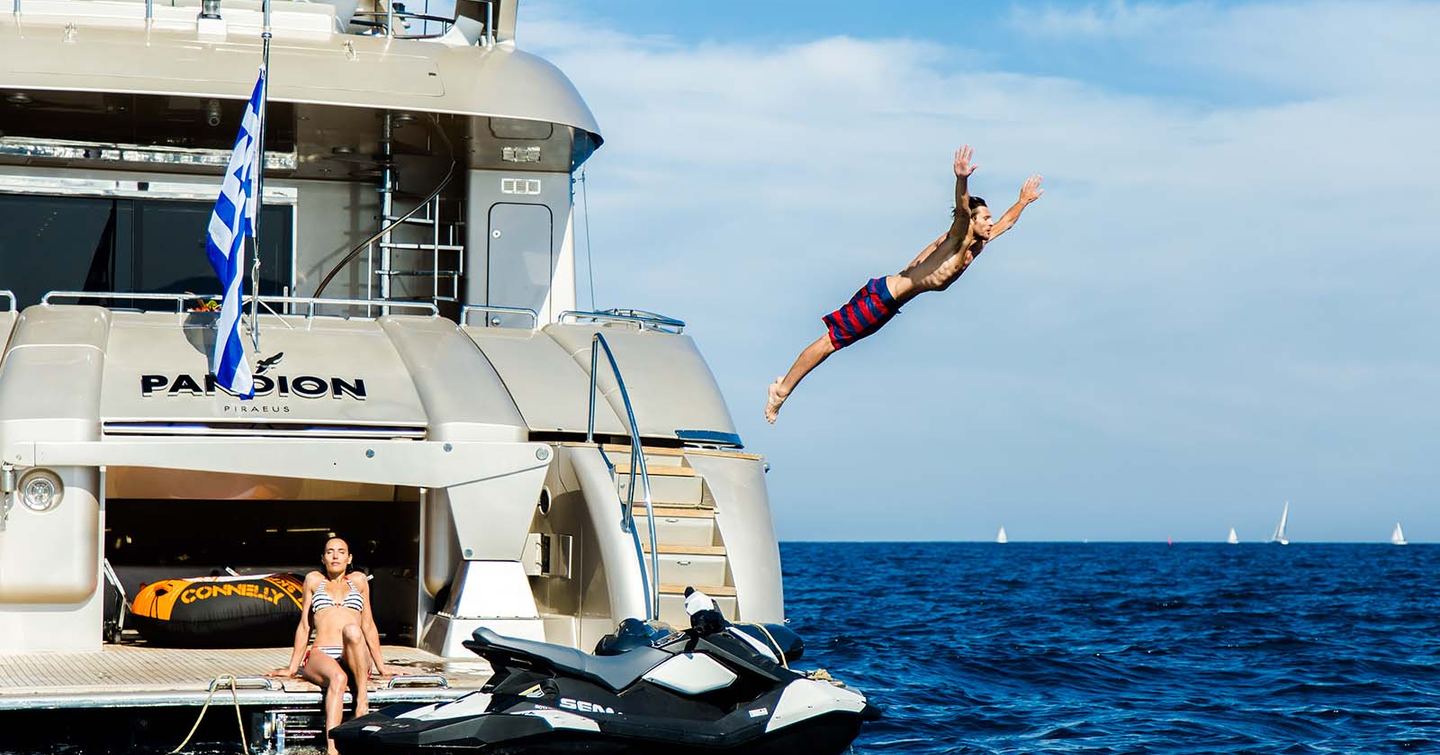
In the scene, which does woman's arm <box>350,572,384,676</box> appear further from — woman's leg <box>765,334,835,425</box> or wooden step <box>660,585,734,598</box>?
woman's leg <box>765,334,835,425</box>

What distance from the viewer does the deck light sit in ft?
25.1

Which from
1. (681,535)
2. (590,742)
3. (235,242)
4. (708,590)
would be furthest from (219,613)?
(590,742)

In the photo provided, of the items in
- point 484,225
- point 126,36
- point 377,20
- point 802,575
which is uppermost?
point 377,20

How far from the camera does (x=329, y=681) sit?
699cm

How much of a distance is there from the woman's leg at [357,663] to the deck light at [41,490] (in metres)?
1.65

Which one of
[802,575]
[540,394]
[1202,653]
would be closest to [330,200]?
[540,394]

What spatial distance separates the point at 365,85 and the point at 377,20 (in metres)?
2.53

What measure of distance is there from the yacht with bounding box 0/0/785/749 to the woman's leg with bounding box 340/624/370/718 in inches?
2.7

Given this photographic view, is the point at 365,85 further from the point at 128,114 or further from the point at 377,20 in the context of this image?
the point at 377,20

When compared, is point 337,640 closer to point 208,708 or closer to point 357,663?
point 357,663

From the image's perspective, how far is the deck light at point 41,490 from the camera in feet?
25.1

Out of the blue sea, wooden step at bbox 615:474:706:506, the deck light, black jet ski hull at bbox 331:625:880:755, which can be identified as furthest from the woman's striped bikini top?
the blue sea

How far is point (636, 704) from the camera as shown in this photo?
6.61 metres

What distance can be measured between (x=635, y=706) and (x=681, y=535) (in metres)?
1.79
